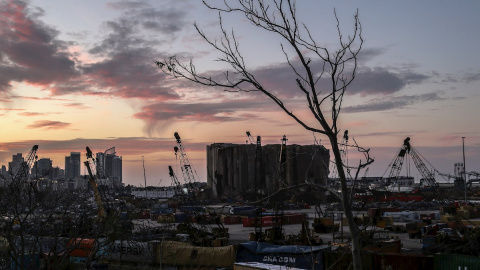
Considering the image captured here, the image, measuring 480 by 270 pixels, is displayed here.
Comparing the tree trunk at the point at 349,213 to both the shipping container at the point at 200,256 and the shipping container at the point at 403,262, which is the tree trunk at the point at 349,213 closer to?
the shipping container at the point at 403,262

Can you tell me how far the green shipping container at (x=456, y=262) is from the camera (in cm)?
2373

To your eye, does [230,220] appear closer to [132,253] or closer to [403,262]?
[132,253]

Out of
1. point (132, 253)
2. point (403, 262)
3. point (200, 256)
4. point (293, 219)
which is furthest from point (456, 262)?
point (293, 219)

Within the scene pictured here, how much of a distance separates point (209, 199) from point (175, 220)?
9631 centimetres

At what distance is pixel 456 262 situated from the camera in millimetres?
24469

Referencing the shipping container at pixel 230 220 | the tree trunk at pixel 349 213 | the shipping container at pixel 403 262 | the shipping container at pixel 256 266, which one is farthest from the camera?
the shipping container at pixel 230 220

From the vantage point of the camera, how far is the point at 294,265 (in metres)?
26.0

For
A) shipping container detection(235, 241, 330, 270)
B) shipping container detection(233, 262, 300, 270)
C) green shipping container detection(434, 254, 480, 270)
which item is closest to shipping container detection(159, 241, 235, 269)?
shipping container detection(235, 241, 330, 270)

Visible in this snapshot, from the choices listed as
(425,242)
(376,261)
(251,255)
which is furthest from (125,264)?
(425,242)

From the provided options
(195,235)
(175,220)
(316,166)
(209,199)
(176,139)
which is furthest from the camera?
(209,199)

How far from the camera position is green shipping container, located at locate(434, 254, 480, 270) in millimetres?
23734

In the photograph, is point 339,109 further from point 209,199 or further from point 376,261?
point 209,199

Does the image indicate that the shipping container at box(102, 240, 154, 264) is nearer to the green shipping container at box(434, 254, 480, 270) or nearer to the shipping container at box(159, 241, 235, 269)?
the shipping container at box(159, 241, 235, 269)

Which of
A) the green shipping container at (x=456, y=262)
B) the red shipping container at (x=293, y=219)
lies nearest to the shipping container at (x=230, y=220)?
the red shipping container at (x=293, y=219)
